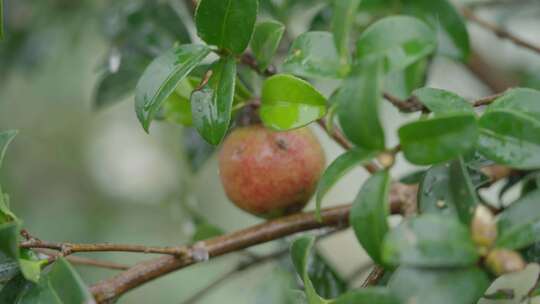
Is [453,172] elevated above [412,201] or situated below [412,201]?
above

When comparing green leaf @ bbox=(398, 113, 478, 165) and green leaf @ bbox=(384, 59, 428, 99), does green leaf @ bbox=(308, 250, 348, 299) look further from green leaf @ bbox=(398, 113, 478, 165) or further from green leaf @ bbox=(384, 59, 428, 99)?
green leaf @ bbox=(398, 113, 478, 165)

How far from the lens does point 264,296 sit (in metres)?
0.67

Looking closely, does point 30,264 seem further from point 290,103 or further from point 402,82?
point 402,82

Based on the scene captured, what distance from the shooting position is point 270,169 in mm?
811

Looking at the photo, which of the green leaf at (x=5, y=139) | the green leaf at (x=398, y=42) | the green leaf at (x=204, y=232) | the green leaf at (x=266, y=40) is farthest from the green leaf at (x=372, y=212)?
the green leaf at (x=204, y=232)

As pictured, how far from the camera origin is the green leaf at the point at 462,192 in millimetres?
606

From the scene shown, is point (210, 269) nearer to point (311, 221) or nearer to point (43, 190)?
point (43, 190)

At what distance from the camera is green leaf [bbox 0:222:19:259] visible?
0.59 meters

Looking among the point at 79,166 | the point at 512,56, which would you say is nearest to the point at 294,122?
the point at 512,56

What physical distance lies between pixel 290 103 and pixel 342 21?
108 mm

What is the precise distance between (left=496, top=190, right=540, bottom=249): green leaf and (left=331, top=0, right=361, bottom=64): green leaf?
0.19 m

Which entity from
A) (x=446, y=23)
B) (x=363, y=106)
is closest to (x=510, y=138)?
(x=363, y=106)

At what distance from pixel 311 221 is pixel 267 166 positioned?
0.25 feet

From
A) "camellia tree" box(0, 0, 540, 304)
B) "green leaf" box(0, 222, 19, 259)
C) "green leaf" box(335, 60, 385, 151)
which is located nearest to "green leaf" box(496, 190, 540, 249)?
"camellia tree" box(0, 0, 540, 304)
